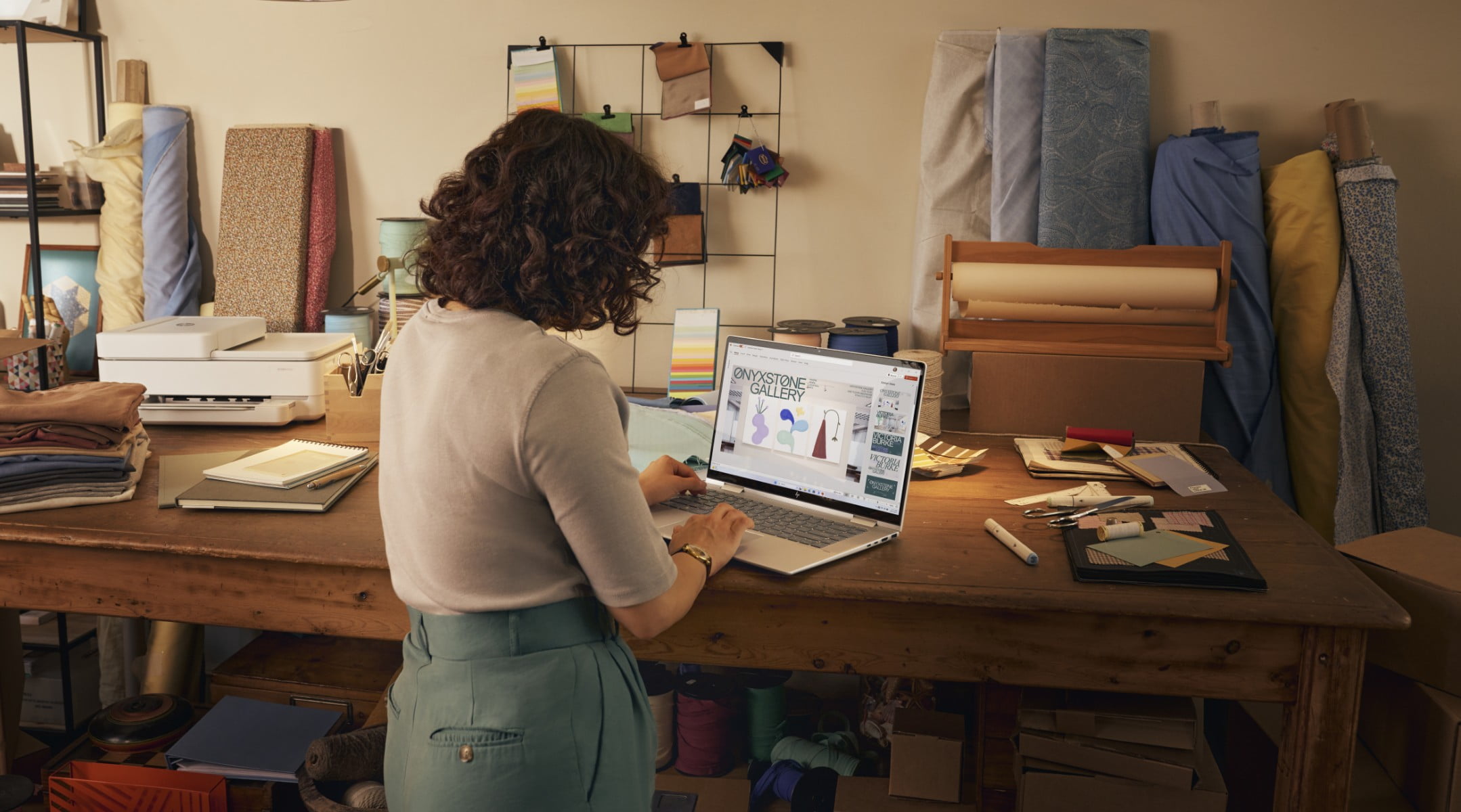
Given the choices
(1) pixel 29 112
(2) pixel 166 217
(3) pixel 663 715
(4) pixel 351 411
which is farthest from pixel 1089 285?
(1) pixel 29 112

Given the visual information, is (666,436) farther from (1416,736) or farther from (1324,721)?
(1416,736)

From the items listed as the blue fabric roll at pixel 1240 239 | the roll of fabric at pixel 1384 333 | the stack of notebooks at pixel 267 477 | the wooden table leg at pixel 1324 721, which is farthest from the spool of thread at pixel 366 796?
the roll of fabric at pixel 1384 333

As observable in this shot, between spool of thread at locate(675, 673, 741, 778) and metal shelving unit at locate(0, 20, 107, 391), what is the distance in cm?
160

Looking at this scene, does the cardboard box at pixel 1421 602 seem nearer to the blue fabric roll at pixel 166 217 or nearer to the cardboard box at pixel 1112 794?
the cardboard box at pixel 1112 794

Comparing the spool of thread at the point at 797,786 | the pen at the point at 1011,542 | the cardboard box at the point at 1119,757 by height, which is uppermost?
the pen at the point at 1011,542

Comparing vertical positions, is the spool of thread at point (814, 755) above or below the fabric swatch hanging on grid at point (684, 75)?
below

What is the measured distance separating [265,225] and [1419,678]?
297 cm

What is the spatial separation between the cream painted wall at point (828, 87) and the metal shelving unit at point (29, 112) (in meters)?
0.06

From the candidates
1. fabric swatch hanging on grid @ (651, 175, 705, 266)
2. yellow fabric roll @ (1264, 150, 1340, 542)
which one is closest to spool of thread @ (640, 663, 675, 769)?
fabric swatch hanging on grid @ (651, 175, 705, 266)

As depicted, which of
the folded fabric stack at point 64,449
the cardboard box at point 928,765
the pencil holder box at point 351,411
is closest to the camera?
the folded fabric stack at point 64,449

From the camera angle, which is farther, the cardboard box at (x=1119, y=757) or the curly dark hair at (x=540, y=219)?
the cardboard box at (x=1119, y=757)

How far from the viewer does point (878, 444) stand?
5.70 ft

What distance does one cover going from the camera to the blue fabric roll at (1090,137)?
2.59 meters

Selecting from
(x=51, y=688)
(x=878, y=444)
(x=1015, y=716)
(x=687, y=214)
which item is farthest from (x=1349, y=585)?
(x=51, y=688)
